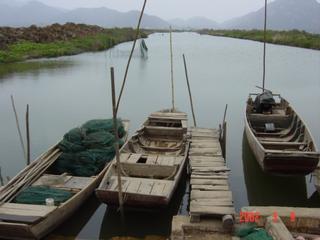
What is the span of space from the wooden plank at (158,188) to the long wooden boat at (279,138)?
236cm

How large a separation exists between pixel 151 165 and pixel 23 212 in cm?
281

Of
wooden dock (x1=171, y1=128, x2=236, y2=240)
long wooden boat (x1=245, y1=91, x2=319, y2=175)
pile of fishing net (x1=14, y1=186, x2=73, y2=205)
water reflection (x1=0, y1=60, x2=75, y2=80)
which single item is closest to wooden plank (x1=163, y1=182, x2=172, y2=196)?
wooden dock (x1=171, y1=128, x2=236, y2=240)

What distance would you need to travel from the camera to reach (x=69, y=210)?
657cm

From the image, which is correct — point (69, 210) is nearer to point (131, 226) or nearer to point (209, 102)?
point (131, 226)

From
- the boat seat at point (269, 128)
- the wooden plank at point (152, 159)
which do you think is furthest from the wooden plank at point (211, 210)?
the boat seat at point (269, 128)

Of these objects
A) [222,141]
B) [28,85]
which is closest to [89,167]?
[222,141]

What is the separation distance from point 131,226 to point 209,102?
10428 mm

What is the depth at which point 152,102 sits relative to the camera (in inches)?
659

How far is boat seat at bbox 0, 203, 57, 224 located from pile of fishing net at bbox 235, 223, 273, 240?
3.19m

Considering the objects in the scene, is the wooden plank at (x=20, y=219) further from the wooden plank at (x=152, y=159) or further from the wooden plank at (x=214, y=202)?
the wooden plank at (x=152, y=159)

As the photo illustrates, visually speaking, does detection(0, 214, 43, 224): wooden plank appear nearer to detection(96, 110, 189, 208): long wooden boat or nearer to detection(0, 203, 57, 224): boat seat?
detection(0, 203, 57, 224): boat seat

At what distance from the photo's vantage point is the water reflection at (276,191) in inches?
316

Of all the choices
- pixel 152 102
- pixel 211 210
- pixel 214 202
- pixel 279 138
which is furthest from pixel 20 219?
pixel 152 102

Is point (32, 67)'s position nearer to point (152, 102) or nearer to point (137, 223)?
point (152, 102)
